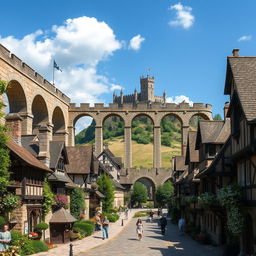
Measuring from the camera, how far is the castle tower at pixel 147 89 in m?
195

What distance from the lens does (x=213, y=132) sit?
30.3 metres

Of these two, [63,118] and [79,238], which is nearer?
[79,238]

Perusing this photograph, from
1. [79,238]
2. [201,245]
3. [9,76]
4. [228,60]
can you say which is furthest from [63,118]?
[228,60]

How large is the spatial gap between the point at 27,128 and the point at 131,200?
42789 mm

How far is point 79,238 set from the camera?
3145 centimetres

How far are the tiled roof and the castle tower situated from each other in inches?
6090

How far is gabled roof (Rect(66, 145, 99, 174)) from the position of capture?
1510 inches

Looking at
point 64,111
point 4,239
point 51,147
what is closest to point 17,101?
point 51,147

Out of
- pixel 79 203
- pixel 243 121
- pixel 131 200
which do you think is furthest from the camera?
pixel 131 200

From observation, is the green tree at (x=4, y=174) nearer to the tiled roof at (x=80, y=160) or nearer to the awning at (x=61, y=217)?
the awning at (x=61, y=217)

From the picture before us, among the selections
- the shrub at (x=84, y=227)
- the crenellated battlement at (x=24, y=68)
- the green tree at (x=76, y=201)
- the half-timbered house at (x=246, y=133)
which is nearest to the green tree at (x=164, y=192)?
the crenellated battlement at (x=24, y=68)

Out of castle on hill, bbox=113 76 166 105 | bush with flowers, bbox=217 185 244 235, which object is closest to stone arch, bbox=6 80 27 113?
bush with flowers, bbox=217 185 244 235

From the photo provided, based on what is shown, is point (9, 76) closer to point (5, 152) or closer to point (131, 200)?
point (5, 152)

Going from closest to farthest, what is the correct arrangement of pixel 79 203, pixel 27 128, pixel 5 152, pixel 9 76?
pixel 5 152 < pixel 79 203 < pixel 9 76 < pixel 27 128
